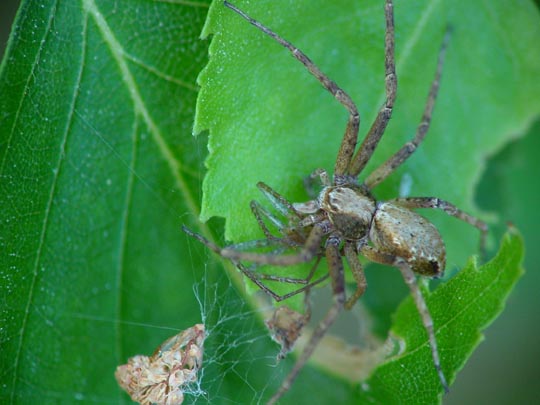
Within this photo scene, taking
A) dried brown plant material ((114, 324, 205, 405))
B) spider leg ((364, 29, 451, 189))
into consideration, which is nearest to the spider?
spider leg ((364, 29, 451, 189))

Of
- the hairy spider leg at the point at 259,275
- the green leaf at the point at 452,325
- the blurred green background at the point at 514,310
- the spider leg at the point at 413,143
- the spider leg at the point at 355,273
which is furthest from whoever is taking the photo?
the blurred green background at the point at 514,310

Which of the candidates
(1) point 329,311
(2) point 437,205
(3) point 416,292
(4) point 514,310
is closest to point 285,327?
(1) point 329,311

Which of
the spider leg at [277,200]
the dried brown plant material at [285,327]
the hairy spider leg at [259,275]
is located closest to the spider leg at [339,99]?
the spider leg at [277,200]

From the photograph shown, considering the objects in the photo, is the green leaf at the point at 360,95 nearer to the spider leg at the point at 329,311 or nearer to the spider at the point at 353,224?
the spider at the point at 353,224

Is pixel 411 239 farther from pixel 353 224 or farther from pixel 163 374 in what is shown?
pixel 163 374

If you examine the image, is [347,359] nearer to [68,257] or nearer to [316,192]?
[316,192]

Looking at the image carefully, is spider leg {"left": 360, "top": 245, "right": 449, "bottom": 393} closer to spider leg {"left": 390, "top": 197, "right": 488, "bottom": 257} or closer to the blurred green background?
spider leg {"left": 390, "top": 197, "right": 488, "bottom": 257}
